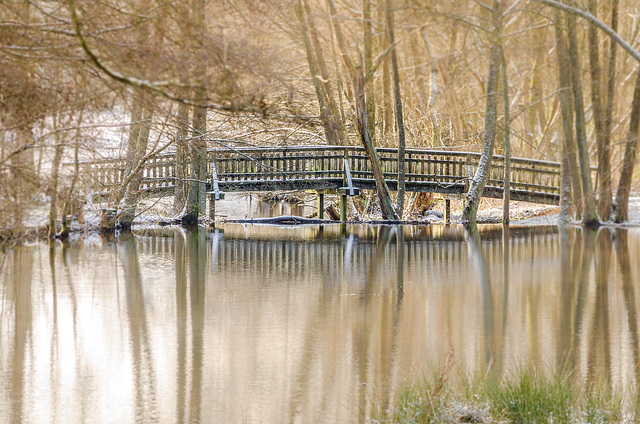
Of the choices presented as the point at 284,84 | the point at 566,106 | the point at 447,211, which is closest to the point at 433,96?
the point at 447,211

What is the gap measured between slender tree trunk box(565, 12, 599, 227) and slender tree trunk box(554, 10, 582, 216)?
0.95 feet

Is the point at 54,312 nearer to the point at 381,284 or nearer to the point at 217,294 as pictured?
the point at 217,294

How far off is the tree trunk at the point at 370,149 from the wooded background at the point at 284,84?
68 mm

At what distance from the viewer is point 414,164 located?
A: 27875 mm

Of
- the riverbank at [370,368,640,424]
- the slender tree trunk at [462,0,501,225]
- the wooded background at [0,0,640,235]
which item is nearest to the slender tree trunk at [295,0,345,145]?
the wooded background at [0,0,640,235]

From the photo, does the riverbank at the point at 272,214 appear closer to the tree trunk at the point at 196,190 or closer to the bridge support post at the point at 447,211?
the bridge support post at the point at 447,211

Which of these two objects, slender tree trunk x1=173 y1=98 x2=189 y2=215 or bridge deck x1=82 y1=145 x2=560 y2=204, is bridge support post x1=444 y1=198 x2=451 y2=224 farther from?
slender tree trunk x1=173 y1=98 x2=189 y2=215

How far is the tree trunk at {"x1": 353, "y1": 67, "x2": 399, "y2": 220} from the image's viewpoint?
81.5 ft

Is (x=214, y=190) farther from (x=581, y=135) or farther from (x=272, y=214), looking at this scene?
(x=581, y=135)

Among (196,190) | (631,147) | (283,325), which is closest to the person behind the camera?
(283,325)

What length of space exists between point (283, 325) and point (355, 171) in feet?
57.1

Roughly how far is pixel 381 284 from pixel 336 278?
997 millimetres

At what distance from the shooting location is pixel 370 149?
85.4ft

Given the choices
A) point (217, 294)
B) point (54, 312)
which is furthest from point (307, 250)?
point (54, 312)
